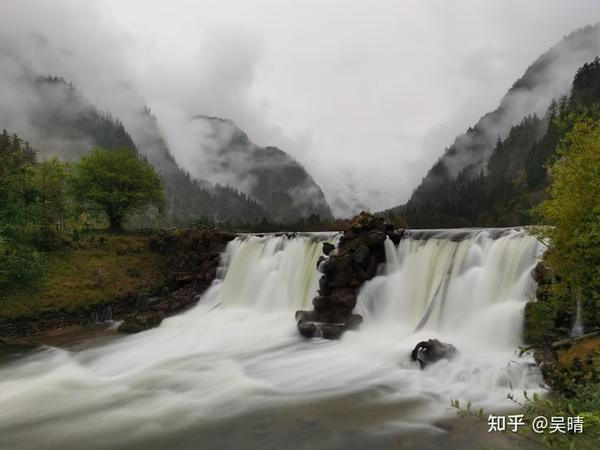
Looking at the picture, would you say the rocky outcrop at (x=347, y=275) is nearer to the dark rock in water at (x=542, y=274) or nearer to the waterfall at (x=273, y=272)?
the waterfall at (x=273, y=272)

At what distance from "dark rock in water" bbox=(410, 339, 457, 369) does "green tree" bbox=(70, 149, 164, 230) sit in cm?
4322

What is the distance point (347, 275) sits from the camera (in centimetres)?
2509

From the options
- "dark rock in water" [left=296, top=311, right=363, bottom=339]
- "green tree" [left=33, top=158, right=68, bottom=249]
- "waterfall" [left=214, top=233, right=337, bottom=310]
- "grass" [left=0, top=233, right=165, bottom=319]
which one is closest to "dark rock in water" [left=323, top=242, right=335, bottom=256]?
"waterfall" [left=214, top=233, right=337, bottom=310]

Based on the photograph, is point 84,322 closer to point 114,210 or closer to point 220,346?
point 220,346

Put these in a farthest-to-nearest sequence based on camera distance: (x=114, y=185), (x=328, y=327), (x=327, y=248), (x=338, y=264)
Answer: (x=114, y=185) → (x=327, y=248) → (x=338, y=264) → (x=328, y=327)

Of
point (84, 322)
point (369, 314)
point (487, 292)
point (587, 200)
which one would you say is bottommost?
point (84, 322)

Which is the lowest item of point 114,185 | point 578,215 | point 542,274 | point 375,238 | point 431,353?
Result: point 431,353

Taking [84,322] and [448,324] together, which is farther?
[84,322]

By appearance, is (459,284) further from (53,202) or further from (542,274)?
(53,202)

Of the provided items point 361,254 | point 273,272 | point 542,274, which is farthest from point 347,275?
point 542,274

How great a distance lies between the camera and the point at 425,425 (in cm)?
1202

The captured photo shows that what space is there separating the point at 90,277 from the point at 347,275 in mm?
22759

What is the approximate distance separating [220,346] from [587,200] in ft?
61.6

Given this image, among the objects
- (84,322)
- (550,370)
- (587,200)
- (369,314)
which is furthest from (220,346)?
(587,200)
